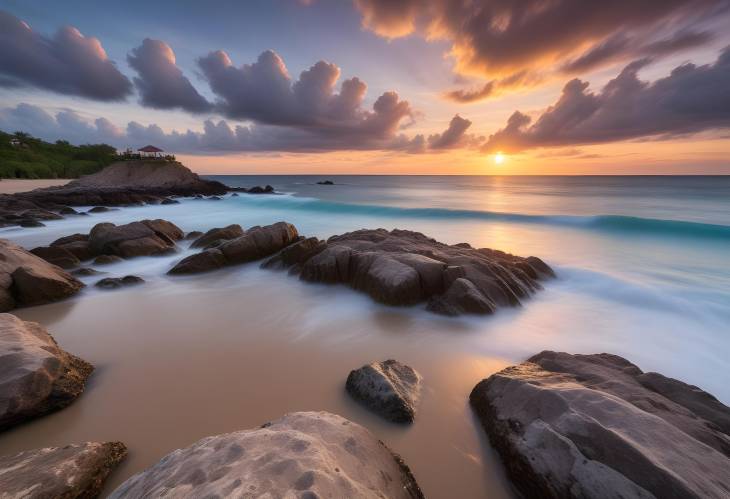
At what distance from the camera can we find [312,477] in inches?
63.8

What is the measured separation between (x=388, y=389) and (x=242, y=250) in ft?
23.7

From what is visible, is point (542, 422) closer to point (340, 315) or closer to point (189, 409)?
point (189, 409)

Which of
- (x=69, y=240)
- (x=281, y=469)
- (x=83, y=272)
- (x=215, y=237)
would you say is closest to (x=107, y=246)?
(x=69, y=240)

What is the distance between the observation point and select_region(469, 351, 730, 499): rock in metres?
2.05

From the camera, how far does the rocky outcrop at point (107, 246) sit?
826 cm

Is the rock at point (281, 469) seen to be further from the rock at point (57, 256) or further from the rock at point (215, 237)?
the rock at point (215, 237)

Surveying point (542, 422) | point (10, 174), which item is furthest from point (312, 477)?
point (10, 174)

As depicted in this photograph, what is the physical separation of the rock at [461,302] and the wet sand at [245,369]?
0.38 meters

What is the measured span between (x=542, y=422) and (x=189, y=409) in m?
3.47

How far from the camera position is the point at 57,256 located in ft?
26.9

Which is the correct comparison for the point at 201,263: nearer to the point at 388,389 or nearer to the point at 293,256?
the point at 293,256

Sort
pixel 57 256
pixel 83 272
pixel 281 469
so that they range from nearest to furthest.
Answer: pixel 281 469 < pixel 83 272 < pixel 57 256

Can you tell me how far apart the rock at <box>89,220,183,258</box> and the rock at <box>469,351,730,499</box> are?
1059cm

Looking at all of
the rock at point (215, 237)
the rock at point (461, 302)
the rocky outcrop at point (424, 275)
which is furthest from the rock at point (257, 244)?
the rock at point (461, 302)
